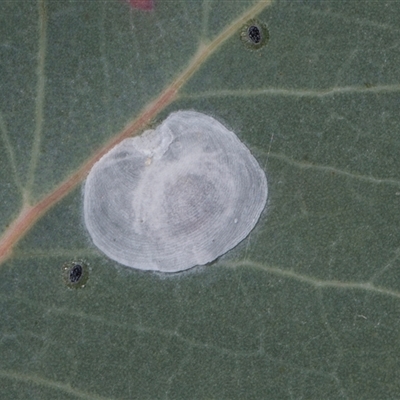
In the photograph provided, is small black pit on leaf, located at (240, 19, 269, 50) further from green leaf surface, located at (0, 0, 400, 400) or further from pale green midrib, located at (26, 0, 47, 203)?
pale green midrib, located at (26, 0, 47, 203)

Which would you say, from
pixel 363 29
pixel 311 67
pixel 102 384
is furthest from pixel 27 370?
pixel 363 29

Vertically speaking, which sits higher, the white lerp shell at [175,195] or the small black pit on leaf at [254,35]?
the small black pit on leaf at [254,35]

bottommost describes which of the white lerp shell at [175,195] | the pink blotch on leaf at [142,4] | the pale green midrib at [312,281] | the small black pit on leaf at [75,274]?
the pale green midrib at [312,281]

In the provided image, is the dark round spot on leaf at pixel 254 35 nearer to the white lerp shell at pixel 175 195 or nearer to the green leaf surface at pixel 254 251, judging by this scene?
the green leaf surface at pixel 254 251

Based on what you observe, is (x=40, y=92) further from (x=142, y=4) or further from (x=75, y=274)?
(x=75, y=274)

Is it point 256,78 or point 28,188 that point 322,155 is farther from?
point 28,188

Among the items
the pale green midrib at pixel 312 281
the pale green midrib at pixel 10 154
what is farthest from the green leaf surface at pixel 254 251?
the pale green midrib at pixel 10 154

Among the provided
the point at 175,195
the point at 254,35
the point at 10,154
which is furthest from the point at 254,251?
the point at 10,154
